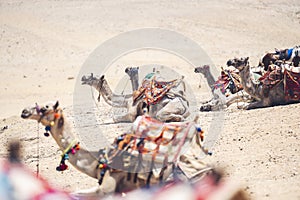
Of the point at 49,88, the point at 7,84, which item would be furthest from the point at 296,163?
the point at 7,84

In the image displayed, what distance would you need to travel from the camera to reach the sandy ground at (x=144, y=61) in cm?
820

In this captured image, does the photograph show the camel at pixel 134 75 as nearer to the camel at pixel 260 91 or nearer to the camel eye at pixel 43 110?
the camel at pixel 260 91

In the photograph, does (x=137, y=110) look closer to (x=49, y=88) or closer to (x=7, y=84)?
(x=49, y=88)

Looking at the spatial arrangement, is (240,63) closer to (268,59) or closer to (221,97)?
(221,97)

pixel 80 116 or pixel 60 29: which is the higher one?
pixel 60 29

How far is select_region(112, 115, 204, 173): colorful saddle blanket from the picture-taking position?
6570mm

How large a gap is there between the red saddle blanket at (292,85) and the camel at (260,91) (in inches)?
2.0

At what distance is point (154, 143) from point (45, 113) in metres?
1.28

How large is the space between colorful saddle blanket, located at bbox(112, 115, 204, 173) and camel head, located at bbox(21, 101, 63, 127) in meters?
0.74

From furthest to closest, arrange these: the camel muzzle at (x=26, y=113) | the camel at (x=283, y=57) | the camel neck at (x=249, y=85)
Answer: the camel at (x=283, y=57)
the camel neck at (x=249, y=85)
the camel muzzle at (x=26, y=113)

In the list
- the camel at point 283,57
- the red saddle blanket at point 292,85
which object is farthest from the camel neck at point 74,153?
the camel at point 283,57

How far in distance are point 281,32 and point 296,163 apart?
19.7 meters

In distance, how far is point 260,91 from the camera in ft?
38.6

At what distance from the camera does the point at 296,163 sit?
7.80 metres
